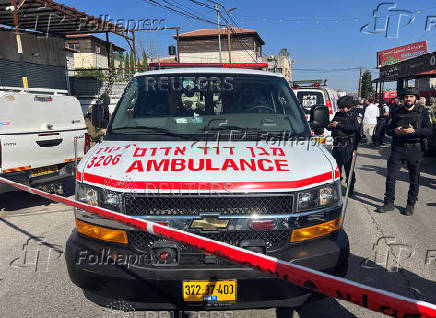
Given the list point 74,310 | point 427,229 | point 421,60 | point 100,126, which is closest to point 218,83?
point 100,126

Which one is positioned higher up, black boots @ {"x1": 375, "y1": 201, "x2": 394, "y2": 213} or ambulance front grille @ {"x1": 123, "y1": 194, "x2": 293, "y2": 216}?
ambulance front grille @ {"x1": 123, "y1": 194, "x2": 293, "y2": 216}

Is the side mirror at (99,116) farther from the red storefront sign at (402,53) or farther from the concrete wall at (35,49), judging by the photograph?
the red storefront sign at (402,53)

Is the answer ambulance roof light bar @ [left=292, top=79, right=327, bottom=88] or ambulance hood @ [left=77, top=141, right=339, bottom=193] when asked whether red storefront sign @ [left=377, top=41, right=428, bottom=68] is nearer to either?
ambulance roof light bar @ [left=292, top=79, right=327, bottom=88]

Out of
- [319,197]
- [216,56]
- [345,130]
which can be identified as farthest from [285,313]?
[216,56]

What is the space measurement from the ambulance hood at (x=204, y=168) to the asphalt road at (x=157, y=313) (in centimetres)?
132

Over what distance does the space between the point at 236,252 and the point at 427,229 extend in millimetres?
4297

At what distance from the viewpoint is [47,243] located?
444 centimetres

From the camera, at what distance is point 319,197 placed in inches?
96.3

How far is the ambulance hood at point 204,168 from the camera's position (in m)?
2.31

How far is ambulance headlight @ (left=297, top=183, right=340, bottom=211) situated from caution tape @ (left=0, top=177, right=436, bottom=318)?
684mm

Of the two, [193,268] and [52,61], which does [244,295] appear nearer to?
[193,268]

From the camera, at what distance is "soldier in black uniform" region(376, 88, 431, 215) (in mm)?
5328

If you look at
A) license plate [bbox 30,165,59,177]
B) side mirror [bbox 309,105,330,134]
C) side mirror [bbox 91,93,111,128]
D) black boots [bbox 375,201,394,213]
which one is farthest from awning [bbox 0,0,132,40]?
black boots [bbox 375,201,394,213]

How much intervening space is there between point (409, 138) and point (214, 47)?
45.8 meters
